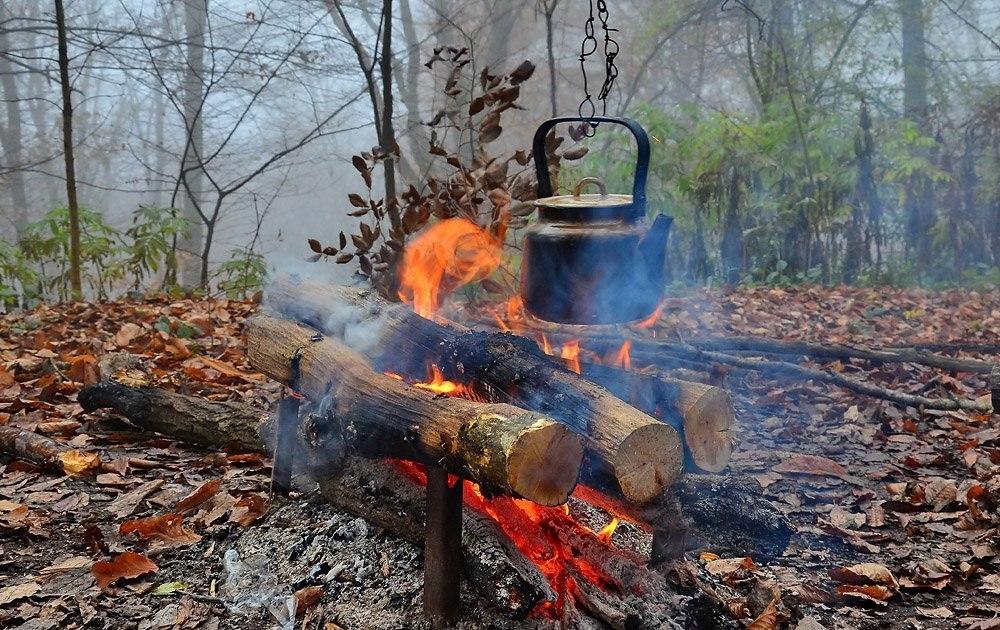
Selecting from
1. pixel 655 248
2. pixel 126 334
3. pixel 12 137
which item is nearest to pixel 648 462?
pixel 655 248

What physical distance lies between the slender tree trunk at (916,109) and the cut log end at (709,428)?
340 inches

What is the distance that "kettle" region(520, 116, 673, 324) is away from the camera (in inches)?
112

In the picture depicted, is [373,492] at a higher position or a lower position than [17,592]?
higher

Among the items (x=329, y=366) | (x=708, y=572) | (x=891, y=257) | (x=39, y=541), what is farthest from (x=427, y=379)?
(x=891, y=257)

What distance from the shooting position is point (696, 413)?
224cm

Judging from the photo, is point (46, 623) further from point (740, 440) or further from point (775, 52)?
point (775, 52)

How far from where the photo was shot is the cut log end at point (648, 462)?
192 cm

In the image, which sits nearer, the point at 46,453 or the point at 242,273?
the point at 46,453

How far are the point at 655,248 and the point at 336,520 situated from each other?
1.52 meters

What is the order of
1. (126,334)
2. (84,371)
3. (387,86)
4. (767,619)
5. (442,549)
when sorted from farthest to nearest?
(387,86), (126,334), (84,371), (767,619), (442,549)

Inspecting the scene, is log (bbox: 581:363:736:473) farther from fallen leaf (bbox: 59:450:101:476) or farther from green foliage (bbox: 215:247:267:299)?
green foliage (bbox: 215:247:267:299)

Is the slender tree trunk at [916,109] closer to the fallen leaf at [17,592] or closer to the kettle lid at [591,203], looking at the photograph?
the kettle lid at [591,203]

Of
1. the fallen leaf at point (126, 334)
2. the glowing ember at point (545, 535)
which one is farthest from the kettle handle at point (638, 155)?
the fallen leaf at point (126, 334)

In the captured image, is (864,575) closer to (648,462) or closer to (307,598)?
(648,462)
